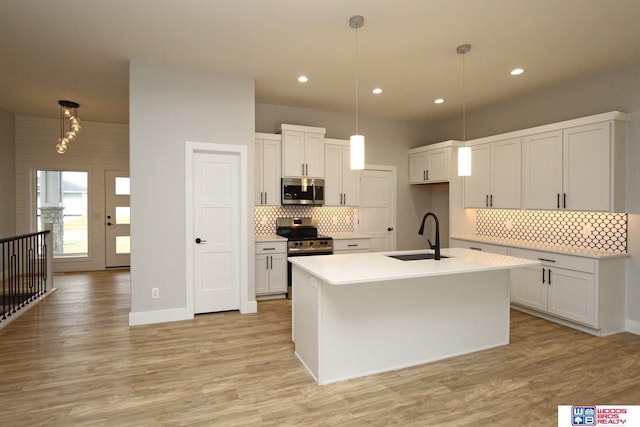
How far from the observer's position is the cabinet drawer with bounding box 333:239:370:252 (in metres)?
5.46

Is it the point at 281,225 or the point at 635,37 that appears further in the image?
the point at 281,225

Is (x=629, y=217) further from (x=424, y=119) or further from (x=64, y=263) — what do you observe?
(x=64, y=263)

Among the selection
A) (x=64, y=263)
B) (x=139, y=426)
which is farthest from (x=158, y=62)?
(x=64, y=263)

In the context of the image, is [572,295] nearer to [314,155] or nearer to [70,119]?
[314,155]

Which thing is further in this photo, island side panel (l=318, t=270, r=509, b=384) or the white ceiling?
the white ceiling

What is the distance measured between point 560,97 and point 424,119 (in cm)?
232

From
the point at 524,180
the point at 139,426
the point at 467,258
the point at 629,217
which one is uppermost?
the point at 524,180

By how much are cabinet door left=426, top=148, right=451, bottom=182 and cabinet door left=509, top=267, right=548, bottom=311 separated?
1902 mm

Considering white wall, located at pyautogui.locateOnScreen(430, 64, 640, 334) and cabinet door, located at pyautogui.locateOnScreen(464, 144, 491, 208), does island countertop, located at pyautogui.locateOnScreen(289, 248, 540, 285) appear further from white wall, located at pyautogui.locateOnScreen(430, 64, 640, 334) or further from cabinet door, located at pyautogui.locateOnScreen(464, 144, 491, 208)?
cabinet door, located at pyautogui.locateOnScreen(464, 144, 491, 208)

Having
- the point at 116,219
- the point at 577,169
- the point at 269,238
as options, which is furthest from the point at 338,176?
the point at 116,219

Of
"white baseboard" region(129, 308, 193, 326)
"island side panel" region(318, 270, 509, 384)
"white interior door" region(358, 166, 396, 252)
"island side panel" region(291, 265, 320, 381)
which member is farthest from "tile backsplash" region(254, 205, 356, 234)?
"island side panel" region(318, 270, 509, 384)

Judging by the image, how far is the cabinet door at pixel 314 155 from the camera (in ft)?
17.6

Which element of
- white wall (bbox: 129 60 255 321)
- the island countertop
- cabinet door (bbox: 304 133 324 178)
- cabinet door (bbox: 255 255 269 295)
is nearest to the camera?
the island countertop

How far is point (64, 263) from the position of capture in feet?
23.1
